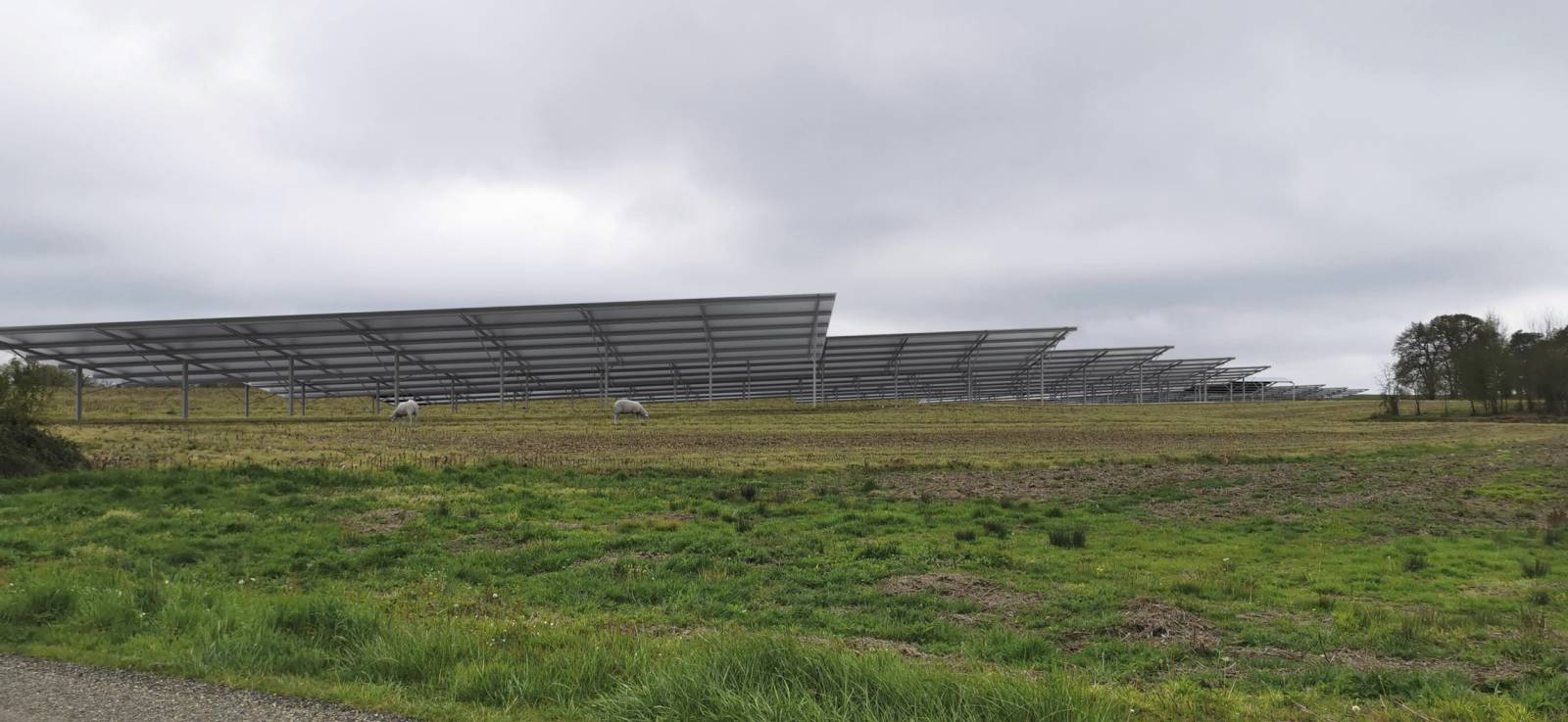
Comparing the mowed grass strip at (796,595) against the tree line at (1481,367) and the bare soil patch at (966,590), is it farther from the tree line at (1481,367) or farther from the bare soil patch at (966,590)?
the tree line at (1481,367)

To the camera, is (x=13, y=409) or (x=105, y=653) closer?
(x=105, y=653)

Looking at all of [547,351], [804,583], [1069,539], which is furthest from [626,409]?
[804,583]

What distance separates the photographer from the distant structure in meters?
51.6

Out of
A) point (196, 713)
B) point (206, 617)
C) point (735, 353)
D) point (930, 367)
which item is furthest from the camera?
point (930, 367)

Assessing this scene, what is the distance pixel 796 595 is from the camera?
10.3 meters

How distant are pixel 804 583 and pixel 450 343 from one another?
50492mm

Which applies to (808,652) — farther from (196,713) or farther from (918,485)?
(918,485)

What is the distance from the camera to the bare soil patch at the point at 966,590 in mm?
9828

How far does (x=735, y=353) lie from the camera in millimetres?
62000

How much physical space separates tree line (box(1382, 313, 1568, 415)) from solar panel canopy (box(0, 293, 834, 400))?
5395 centimetres

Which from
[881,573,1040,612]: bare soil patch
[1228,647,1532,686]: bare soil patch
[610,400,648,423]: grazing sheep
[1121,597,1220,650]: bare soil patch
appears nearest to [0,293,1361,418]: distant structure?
[610,400,648,423]: grazing sheep

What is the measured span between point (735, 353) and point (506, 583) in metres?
51.1

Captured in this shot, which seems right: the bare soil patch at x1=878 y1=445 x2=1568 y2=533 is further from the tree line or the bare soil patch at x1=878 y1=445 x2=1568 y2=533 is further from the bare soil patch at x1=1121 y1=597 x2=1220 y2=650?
the tree line

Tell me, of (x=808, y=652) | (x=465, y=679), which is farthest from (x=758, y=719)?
(x=465, y=679)
